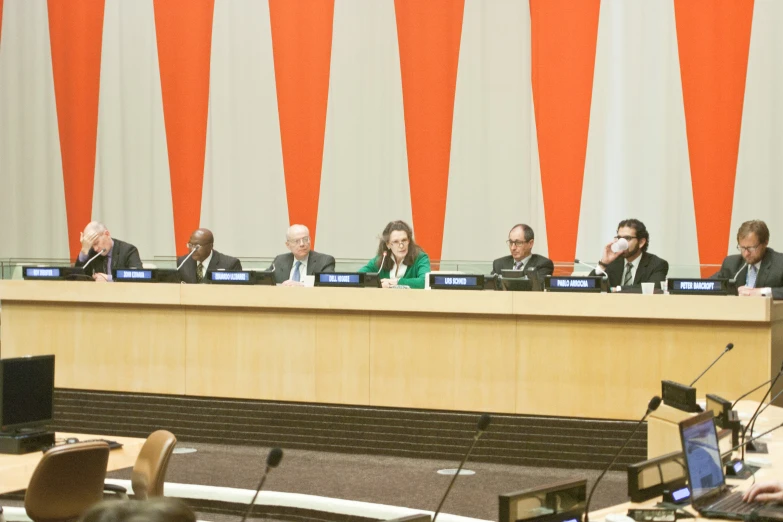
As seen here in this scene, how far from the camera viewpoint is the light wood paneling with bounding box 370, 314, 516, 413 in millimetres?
5359

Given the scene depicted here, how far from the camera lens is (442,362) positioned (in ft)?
18.0

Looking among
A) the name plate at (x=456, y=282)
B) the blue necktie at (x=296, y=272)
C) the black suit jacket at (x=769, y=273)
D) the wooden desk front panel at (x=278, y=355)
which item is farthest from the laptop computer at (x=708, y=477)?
the blue necktie at (x=296, y=272)

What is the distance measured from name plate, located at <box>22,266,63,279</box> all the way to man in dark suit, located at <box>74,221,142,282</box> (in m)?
0.50

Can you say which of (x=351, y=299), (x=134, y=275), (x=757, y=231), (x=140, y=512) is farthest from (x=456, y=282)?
(x=140, y=512)

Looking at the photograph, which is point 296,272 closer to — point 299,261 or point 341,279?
point 299,261

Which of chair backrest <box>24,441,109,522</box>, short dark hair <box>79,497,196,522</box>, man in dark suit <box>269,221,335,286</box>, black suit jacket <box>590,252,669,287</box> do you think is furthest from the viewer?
man in dark suit <box>269,221,335,286</box>

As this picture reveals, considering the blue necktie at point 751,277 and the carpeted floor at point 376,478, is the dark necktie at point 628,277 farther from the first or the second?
the carpeted floor at point 376,478

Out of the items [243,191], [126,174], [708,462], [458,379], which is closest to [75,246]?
[126,174]

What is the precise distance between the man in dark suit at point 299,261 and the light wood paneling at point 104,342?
0.96 meters

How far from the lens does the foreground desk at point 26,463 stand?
3.48 meters

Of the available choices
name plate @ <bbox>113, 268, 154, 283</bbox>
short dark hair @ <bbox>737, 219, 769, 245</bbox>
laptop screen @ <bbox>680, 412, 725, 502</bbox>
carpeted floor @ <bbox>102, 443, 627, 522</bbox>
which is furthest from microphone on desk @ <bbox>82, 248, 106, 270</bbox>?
laptop screen @ <bbox>680, 412, 725, 502</bbox>

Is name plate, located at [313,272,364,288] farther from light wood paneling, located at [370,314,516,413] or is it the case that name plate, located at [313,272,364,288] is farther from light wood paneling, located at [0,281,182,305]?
light wood paneling, located at [0,281,182,305]

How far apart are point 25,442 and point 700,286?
10.4 feet

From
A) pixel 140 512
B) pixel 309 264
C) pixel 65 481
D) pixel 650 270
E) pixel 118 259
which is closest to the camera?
pixel 140 512
